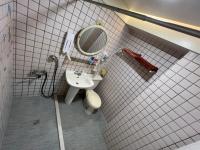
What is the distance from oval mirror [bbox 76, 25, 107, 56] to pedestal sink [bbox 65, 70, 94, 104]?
0.41m

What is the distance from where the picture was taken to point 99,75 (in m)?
2.40

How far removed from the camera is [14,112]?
5.98 ft

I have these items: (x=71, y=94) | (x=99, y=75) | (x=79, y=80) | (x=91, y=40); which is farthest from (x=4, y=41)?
(x=99, y=75)

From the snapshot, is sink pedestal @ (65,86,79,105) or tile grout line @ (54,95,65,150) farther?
sink pedestal @ (65,86,79,105)

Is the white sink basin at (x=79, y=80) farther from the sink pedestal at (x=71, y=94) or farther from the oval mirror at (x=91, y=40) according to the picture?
the oval mirror at (x=91, y=40)

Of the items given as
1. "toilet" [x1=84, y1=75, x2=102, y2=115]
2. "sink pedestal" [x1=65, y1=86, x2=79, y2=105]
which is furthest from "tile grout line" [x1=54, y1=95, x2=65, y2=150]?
"toilet" [x1=84, y1=75, x2=102, y2=115]

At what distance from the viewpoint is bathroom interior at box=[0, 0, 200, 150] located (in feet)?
4.06

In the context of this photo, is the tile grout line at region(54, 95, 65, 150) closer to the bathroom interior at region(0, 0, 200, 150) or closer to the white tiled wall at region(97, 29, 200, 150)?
the bathroom interior at region(0, 0, 200, 150)

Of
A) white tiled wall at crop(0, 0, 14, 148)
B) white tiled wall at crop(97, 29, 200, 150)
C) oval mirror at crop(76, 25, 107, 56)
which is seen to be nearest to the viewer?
white tiled wall at crop(0, 0, 14, 148)

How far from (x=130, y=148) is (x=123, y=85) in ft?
2.97

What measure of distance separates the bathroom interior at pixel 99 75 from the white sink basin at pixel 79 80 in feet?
0.06

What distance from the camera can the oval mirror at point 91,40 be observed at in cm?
174

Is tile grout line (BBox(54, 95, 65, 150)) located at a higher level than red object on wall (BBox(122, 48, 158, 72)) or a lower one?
lower

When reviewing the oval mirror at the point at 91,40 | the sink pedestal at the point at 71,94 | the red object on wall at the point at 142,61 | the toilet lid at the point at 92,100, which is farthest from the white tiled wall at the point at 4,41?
the red object on wall at the point at 142,61
